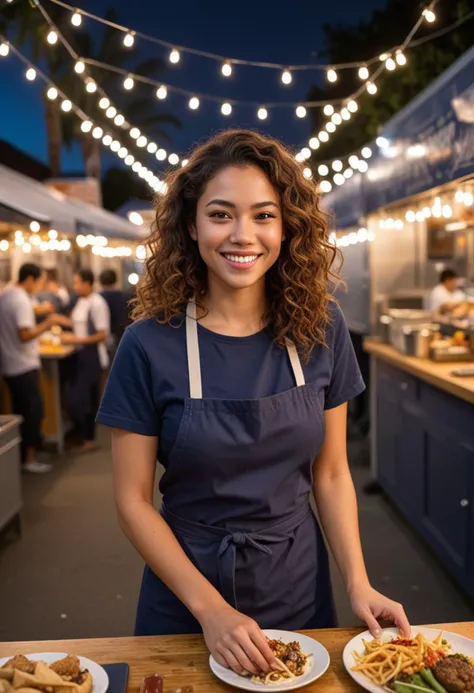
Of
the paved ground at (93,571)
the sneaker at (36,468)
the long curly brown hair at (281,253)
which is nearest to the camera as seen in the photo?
the long curly brown hair at (281,253)

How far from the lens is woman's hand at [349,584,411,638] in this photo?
1.59m

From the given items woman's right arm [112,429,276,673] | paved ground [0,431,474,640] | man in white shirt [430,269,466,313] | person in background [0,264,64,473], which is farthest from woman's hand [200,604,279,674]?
man in white shirt [430,269,466,313]

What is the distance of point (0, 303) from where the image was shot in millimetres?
7141

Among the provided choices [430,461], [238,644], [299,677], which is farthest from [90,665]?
[430,461]

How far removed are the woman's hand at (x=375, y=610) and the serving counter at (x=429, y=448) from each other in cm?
255

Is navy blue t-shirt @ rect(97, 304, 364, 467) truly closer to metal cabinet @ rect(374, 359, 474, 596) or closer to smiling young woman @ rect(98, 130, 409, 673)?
smiling young woman @ rect(98, 130, 409, 673)

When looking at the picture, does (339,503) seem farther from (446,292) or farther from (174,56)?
(446,292)

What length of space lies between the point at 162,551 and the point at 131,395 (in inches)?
13.5

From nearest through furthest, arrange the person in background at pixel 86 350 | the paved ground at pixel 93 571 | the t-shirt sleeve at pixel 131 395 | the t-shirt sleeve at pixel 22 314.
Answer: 1. the t-shirt sleeve at pixel 131 395
2. the paved ground at pixel 93 571
3. the t-shirt sleeve at pixel 22 314
4. the person in background at pixel 86 350

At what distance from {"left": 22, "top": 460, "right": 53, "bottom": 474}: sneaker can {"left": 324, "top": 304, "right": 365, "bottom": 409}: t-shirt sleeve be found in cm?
Result: 607

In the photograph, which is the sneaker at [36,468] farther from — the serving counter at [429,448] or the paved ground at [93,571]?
the serving counter at [429,448]

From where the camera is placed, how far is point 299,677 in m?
1.42

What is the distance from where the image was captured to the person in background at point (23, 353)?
710 centimetres

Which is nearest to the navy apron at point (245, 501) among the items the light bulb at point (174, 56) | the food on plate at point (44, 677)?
the food on plate at point (44, 677)
